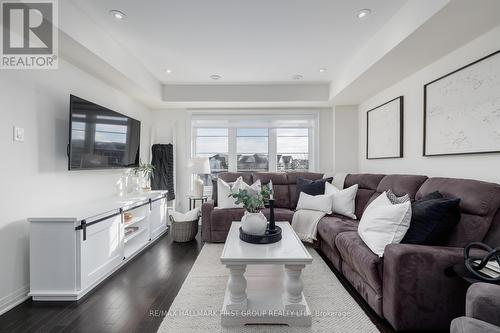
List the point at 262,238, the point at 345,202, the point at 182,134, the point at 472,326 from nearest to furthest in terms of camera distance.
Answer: the point at 472,326 → the point at 262,238 → the point at 345,202 → the point at 182,134

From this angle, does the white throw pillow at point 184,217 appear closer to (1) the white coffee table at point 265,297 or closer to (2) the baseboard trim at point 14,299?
(2) the baseboard trim at point 14,299

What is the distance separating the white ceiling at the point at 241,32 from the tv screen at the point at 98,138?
2.70 ft

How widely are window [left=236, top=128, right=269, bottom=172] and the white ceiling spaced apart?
1306 mm

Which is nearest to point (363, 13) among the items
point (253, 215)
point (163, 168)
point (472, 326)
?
point (253, 215)

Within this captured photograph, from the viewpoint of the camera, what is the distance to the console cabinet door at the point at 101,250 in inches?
80.7

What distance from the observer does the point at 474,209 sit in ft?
5.49

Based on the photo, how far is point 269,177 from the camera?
388cm

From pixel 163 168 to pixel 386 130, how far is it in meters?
3.66

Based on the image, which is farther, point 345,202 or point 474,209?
point 345,202

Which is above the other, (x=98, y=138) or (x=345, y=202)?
(x=98, y=138)

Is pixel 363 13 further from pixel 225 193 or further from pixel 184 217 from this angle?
pixel 184 217

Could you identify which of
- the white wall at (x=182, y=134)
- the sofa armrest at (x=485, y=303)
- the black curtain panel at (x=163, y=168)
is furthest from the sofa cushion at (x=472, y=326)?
the black curtain panel at (x=163, y=168)

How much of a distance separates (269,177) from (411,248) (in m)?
2.47

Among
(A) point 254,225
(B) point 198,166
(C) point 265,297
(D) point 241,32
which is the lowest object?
(C) point 265,297
